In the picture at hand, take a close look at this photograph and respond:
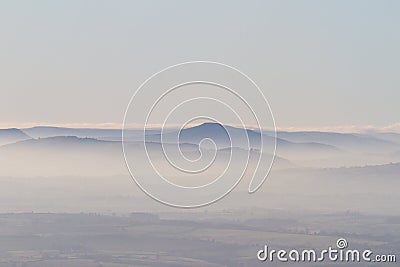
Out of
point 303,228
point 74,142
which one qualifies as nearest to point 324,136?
point 303,228

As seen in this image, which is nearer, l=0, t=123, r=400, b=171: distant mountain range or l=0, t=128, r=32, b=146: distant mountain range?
l=0, t=123, r=400, b=171: distant mountain range

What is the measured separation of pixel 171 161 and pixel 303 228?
8.74 feet

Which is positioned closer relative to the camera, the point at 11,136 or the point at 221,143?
the point at 221,143

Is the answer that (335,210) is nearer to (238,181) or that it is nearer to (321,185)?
(321,185)

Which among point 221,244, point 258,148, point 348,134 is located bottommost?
point 221,244

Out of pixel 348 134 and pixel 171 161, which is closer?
pixel 171 161

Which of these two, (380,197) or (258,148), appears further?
(380,197)

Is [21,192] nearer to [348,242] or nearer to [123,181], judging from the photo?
[123,181]

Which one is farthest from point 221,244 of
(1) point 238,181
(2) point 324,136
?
(2) point 324,136

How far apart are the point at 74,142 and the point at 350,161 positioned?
178 inches

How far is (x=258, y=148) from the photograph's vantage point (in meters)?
14.9

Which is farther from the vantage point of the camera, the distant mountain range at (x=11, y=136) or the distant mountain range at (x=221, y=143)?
the distant mountain range at (x=11, y=136)

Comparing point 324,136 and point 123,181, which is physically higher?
point 324,136

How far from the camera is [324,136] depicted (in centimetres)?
1620
